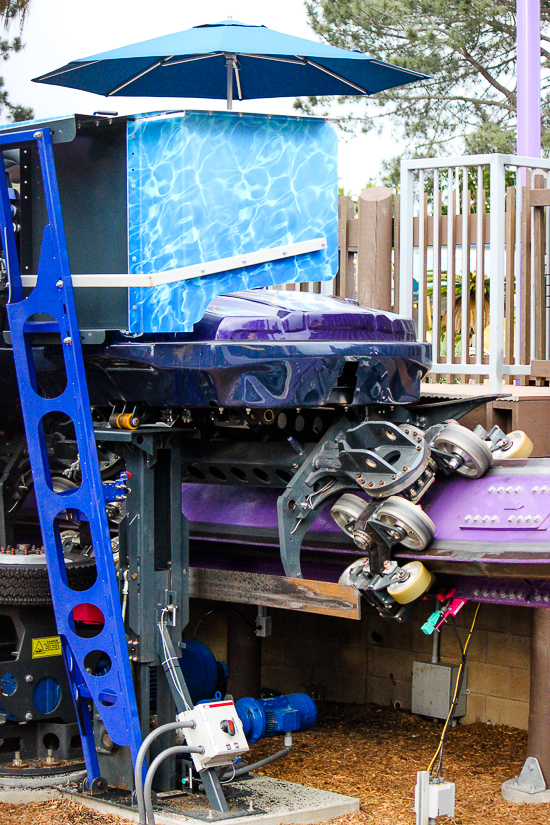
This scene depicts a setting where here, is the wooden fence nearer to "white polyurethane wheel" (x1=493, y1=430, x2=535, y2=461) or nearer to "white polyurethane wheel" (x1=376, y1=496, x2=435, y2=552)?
"white polyurethane wheel" (x1=493, y1=430, x2=535, y2=461)

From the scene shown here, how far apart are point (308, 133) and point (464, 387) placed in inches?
94.1

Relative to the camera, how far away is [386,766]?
6.59 metres

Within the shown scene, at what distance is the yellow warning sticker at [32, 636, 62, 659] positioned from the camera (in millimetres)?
5958

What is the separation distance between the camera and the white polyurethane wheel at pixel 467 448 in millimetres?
5484

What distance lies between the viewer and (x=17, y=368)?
560cm

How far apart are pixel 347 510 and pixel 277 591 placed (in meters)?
0.52

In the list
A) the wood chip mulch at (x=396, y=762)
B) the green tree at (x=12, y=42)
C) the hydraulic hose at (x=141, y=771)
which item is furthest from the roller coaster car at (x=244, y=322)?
the green tree at (x=12, y=42)

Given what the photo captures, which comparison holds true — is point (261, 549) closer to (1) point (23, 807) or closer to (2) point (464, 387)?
(1) point (23, 807)

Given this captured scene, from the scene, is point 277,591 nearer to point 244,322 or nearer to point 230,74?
point 244,322

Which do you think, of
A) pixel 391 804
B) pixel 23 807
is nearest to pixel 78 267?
pixel 23 807

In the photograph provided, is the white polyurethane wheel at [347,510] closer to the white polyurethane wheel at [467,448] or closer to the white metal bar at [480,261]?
the white polyurethane wheel at [467,448]

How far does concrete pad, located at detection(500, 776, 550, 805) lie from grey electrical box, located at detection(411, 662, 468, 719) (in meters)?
0.95

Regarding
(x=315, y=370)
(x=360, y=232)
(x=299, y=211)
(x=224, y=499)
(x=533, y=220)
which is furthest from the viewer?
(x=360, y=232)

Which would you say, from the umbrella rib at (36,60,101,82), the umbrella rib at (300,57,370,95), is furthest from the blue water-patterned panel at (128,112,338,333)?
the umbrella rib at (36,60,101,82)
